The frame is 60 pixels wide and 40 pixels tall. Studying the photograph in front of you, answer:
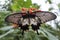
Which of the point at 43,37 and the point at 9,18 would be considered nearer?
the point at 9,18

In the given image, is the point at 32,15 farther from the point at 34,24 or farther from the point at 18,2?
the point at 18,2

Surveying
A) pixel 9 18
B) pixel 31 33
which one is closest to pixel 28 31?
pixel 31 33

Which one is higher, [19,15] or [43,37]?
[19,15]

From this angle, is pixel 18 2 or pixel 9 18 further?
pixel 18 2

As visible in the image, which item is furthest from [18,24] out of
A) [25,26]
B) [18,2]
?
[18,2]

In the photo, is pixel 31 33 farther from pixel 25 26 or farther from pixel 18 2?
pixel 18 2

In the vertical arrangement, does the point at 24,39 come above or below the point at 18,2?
below
